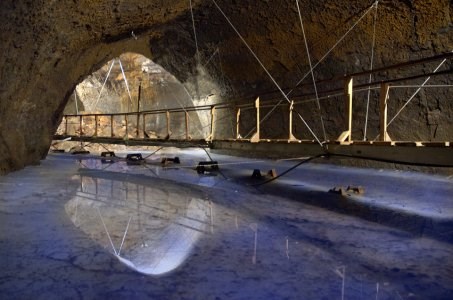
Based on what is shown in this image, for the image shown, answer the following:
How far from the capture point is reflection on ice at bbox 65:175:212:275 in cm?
266

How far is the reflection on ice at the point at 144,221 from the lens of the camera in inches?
105

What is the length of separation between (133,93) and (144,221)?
67.1ft

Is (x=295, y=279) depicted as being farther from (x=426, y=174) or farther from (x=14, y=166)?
(x=14, y=166)

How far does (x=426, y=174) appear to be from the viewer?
27.1ft

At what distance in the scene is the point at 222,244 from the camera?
2945 millimetres

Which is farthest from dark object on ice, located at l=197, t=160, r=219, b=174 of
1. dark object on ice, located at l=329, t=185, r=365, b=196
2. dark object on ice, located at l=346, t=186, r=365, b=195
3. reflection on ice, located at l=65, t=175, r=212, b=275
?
dark object on ice, located at l=346, t=186, r=365, b=195

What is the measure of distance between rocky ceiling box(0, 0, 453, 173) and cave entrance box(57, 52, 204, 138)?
9.52 meters

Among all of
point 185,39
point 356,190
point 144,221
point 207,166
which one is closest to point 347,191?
point 356,190

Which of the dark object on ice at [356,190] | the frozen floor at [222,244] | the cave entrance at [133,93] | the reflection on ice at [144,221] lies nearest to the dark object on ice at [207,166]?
the reflection on ice at [144,221]

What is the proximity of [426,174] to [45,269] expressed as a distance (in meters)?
8.06

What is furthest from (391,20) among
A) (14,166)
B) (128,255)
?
(14,166)

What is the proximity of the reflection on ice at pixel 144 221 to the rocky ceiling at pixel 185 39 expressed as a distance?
3.06 m

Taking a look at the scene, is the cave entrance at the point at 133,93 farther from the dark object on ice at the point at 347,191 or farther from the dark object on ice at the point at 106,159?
the dark object on ice at the point at 347,191

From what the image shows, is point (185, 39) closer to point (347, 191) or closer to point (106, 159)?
point (106, 159)
